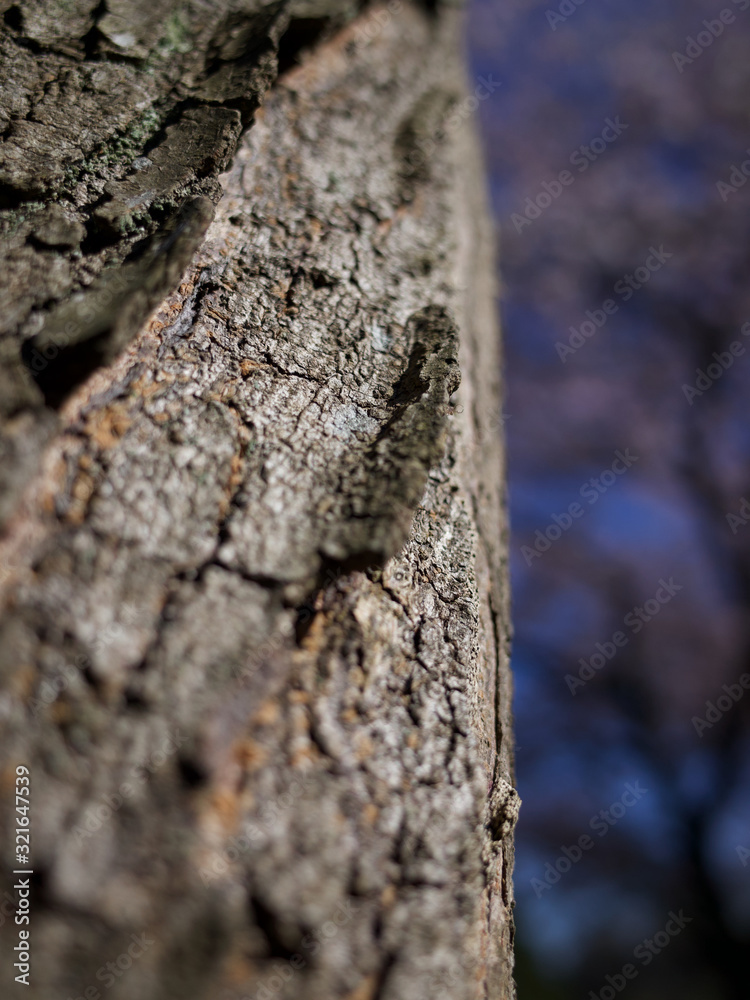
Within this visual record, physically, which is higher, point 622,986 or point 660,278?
point 660,278

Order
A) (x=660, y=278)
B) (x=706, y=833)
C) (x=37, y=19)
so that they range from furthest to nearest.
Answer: (x=660, y=278)
(x=706, y=833)
(x=37, y=19)

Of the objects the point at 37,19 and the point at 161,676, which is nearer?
the point at 161,676

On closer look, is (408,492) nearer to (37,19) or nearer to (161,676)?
(161,676)

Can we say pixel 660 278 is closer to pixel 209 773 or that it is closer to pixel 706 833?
pixel 706 833

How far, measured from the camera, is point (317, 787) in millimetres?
465

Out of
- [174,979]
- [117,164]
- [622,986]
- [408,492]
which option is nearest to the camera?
[174,979]

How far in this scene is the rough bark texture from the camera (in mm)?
411

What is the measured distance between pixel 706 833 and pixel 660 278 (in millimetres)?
6202

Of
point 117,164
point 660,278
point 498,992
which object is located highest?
point 660,278

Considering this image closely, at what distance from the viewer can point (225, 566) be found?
0.50 m

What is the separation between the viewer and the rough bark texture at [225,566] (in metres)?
0.41

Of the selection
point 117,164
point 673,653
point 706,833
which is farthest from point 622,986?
point 117,164

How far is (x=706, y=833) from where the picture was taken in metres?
6.15

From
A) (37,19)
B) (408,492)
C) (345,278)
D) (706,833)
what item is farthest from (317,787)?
(706,833)
